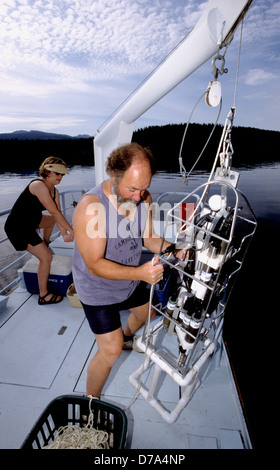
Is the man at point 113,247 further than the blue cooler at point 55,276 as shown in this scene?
No

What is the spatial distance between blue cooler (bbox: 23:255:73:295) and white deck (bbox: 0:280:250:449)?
1.47 ft

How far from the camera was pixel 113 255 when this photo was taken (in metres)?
1.66

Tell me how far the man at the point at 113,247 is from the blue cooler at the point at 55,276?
154 centimetres

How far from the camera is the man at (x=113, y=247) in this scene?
1462 millimetres

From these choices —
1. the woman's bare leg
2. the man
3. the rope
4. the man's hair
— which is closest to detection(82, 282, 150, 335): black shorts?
the man

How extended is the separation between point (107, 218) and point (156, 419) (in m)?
1.79

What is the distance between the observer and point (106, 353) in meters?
1.67

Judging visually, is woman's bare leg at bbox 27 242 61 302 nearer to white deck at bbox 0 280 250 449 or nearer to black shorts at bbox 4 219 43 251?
black shorts at bbox 4 219 43 251

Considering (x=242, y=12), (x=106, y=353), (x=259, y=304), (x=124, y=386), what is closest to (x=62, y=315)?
(x=124, y=386)

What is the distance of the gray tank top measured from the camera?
1554mm

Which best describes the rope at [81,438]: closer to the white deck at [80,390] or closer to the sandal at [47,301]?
the white deck at [80,390]

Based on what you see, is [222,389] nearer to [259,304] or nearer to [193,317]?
[193,317]

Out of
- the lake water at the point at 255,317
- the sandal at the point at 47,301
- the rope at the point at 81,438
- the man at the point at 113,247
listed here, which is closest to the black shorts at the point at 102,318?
the man at the point at 113,247

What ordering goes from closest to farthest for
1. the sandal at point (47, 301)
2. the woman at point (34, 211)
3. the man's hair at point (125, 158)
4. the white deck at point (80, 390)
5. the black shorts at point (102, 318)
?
the man's hair at point (125, 158), the black shorts at point (102, 318), the white deck at point (80, 390), the woman at point (34, 211), the sandal at point (47, 301)
